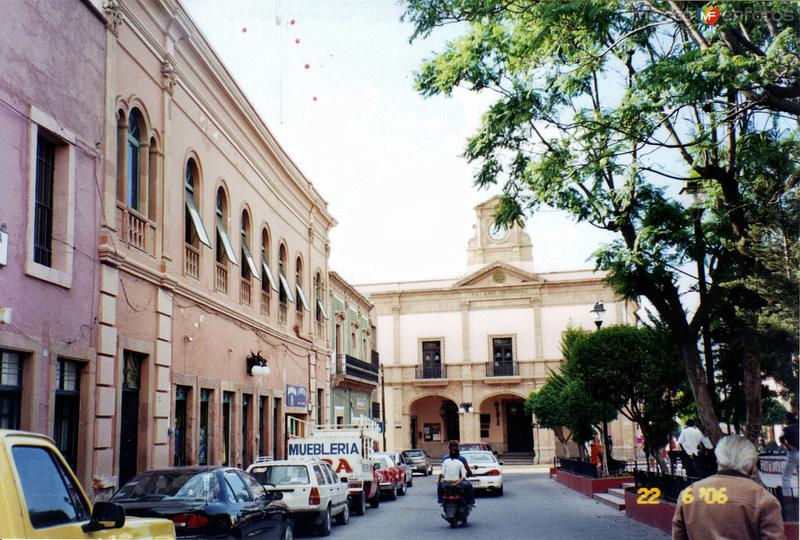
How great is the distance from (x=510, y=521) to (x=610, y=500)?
364 cm

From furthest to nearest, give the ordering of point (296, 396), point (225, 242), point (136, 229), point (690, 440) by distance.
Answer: point (296, 396), point (225, 242), point (690, 440), point (136, 229)

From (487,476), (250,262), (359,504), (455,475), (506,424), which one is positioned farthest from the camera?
(506,424)

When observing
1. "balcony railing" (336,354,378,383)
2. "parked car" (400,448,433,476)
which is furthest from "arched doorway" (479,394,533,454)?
"parked car" (400,448,433,476)

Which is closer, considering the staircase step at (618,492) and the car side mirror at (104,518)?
the car side mirror at (104,518)

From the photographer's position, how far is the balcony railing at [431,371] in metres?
54.4

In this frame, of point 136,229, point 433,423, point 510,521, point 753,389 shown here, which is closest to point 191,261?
point 136,229

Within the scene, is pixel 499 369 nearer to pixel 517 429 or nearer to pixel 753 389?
pixel 517 429

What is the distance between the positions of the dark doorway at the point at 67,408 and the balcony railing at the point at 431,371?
42.2m

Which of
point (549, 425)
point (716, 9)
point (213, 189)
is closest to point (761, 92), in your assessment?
point (716, 9)

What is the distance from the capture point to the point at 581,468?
2697cm

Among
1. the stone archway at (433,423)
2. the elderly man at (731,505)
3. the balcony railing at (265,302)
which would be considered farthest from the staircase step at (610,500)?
the stone archway at (433,423)

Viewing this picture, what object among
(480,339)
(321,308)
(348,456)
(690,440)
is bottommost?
(348,456)

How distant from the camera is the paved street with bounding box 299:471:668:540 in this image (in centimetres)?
1527

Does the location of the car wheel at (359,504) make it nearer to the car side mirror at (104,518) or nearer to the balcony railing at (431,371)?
the car side mirror at (104,518)
